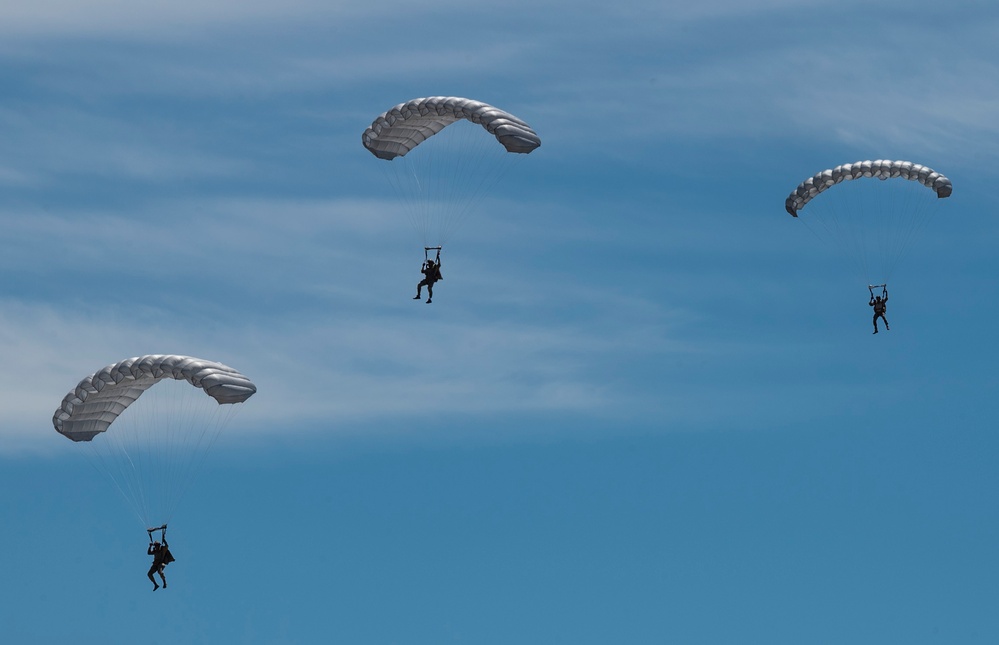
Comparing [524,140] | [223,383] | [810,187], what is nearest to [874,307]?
[810,187]

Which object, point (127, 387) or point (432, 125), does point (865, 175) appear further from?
point (127, 387)

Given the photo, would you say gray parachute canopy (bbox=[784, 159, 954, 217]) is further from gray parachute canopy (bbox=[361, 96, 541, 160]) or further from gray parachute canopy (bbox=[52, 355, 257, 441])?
gray parachute canopy (bbox=[52, 355, 257, 441])

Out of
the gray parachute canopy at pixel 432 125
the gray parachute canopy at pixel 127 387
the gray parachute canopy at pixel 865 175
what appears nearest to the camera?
the gray parachute canopy at pixel 127 387

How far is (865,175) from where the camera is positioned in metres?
80.7

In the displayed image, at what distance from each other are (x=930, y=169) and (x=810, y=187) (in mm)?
3970

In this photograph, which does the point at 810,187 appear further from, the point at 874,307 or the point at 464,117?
the point at 464,117

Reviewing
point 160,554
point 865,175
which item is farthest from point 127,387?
point 865,175

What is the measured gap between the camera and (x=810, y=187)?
8225cm

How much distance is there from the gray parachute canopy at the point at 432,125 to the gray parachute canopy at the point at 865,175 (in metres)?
12.1

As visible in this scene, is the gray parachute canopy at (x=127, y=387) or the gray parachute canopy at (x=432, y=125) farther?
the gray parachute canopy at (x=432, y=125)

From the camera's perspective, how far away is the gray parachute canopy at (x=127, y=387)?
6694 centimetres

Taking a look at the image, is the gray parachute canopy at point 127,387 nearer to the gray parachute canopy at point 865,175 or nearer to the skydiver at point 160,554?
the skydiver at point 160,554

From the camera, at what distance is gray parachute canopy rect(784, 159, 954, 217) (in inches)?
3174

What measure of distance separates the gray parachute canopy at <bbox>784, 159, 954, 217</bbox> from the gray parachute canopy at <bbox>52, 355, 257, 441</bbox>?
2321cm
